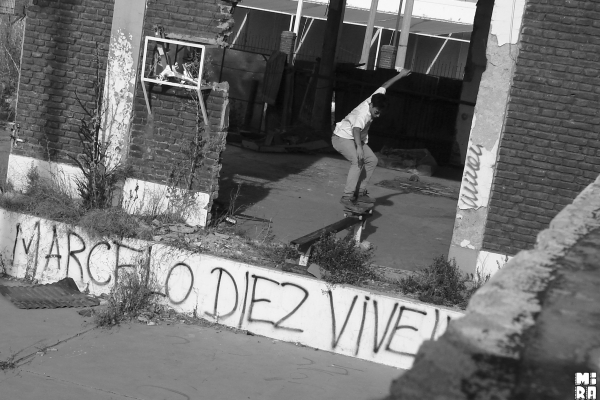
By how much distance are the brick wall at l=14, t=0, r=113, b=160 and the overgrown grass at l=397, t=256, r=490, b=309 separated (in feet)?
13.5

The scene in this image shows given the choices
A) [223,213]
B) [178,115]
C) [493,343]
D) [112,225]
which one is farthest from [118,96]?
[493,343]

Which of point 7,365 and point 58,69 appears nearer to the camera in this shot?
point 7,365

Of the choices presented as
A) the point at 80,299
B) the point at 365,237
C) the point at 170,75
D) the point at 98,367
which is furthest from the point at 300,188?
the point at 98,367

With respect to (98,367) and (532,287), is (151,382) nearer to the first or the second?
(98,367)

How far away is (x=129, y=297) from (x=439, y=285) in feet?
9.98

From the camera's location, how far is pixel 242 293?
23.3 ft

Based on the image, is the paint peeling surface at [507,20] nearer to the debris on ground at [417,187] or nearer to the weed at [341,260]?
the weed at [341,260]

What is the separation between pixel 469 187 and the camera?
7.34m

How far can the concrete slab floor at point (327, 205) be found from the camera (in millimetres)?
8609

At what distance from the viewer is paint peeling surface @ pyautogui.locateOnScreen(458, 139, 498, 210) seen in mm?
7234

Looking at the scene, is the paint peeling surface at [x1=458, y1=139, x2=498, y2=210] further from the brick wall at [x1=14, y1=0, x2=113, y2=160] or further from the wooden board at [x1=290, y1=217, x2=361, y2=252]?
the brick wall at [x1=14, y1=0, x2=113, y2=160]

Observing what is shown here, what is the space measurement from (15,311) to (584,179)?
18.7 feet

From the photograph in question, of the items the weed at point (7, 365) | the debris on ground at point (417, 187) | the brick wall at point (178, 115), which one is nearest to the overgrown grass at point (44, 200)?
the brick wall at point (178, 115)

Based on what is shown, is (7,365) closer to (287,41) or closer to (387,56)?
(287,41)
